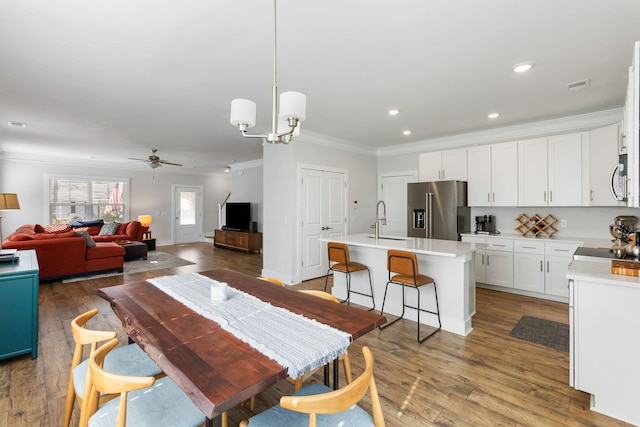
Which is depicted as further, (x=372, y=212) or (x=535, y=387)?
(x=372, y=212)

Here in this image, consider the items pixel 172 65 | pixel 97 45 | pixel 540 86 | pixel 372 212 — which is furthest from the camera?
pixel 372 212

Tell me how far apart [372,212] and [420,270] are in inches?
130

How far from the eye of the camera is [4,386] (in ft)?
7.20

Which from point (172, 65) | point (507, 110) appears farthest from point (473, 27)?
point (172, 65)

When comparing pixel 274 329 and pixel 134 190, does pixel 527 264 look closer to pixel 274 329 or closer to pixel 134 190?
pixel 274 329

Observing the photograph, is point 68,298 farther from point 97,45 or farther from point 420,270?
point 420,270

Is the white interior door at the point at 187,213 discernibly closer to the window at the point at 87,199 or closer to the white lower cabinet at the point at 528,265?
the window at the point at 87,199

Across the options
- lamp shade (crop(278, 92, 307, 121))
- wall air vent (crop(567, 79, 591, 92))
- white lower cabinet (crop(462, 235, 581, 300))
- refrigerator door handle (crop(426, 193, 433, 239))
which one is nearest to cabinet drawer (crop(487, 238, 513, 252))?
white lower cabinet (crop(462, 235, 581, 300))

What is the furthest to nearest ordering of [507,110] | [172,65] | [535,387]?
[507,110] < [172,65] < [535,387]

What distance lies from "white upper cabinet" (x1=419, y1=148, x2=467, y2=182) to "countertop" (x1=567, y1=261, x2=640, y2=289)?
9.77ft

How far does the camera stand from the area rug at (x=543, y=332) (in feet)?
9.45

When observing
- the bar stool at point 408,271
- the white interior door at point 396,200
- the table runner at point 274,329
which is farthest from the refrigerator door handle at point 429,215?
the table runner at point 274,329

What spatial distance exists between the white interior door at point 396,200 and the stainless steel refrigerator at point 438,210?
0.88m

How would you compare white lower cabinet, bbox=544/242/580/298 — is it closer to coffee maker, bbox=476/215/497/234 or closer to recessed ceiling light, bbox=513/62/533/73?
coffee maker, bbox=476/215/497/234
